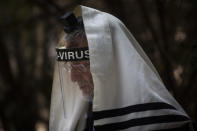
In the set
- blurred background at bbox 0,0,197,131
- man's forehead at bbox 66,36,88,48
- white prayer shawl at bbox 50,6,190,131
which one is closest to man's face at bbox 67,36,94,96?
man's forehead at bbox 66,36,88,48

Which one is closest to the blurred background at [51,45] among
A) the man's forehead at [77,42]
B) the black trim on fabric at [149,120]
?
the black trim on fabric at [149,120]

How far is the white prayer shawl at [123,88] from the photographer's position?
64.0 inches

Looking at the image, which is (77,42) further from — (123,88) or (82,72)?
(123,88)

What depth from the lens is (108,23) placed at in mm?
1663

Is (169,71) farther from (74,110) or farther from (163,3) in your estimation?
(74,110)

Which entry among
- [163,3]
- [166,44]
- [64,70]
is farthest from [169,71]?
[64,70]

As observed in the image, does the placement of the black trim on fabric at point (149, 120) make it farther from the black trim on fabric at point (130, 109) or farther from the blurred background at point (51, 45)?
the blurred background at point (51, 45)

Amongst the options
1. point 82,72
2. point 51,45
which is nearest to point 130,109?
point 82,72

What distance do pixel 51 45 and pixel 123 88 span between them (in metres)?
4.03

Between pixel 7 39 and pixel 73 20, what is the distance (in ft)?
15.0

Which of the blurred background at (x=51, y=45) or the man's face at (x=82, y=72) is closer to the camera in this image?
the man's face at (x=82, y=72)

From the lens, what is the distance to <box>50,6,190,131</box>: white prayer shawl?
1.63 metres

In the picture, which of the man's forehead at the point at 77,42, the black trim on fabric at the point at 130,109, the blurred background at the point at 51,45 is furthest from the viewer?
the blurred background at the point at 51,45

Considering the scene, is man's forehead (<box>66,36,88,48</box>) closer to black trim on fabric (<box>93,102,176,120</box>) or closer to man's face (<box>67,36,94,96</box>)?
man's face (<box>67,36,94,96</box>)
